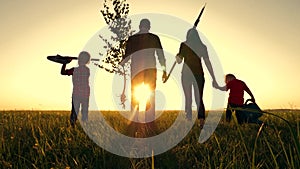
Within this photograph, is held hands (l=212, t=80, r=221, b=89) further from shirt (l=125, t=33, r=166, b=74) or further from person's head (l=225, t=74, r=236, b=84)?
shirt (l=125, t=33, r=166, b=74)

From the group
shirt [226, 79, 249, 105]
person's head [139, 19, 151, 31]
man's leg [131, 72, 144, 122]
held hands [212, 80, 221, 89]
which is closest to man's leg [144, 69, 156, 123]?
man's leg [131, 72, 144, 122]

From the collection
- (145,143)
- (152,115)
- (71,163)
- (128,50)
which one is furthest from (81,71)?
(71,163)

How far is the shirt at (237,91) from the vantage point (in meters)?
9.30

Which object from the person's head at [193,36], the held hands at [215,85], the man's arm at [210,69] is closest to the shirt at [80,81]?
the person's head at [193,36]

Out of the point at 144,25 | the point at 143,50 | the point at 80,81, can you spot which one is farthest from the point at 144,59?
the point at 80,81

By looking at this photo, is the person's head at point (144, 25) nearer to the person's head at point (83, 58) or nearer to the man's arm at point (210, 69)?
the man's arm at point (210, 69)

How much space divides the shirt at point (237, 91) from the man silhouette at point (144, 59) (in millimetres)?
2021

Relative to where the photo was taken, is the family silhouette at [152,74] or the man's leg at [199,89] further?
the man's leg at [199,89]

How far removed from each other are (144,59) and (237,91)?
2.61 m

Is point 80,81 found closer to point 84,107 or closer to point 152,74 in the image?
point 84,107

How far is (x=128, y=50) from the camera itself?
28.2 feet

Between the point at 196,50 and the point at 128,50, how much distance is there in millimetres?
2088

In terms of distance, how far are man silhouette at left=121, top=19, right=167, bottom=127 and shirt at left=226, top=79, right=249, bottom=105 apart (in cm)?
202

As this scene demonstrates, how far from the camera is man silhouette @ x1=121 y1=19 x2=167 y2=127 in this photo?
8289 mm
